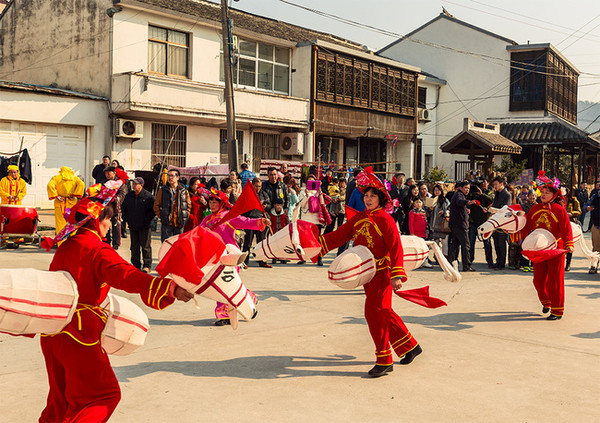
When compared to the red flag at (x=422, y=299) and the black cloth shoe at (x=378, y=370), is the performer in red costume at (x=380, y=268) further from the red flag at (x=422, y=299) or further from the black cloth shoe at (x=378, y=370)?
the red flag at (x=422, y=299)

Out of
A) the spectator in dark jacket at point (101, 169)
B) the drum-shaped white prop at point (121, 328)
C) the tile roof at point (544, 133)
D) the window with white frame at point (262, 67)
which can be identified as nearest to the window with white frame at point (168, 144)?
→ the window with white frame at point (262, 67)

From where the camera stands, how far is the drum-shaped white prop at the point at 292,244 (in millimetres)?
5543

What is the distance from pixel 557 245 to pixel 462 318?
153 centimetres

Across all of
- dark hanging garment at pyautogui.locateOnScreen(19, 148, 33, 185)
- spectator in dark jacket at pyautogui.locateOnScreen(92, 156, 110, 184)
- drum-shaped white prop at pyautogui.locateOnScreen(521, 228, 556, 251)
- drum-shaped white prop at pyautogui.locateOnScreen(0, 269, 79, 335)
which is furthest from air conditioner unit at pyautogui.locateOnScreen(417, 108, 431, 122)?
drum-shaped white prop at pyautogui.locateOnScreen(0, 269, 79, 335)

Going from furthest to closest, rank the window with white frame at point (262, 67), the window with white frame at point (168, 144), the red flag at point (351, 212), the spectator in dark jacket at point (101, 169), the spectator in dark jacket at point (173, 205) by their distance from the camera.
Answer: the window with white frame at point (262, 67), the window with white frame at point (168, 144), the spectator in dark jacket at point (101, 169), the spectator in dark jacket at point (173, 205), the red flag at point (351, 212)

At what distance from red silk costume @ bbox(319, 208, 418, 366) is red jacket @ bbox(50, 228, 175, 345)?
2563mm

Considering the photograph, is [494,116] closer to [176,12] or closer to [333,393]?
[176,12]

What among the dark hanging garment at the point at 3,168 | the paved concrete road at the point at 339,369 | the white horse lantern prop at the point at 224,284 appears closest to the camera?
the white horse lantern prop at the point at 224,284

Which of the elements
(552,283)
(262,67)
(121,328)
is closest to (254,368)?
(121,328)

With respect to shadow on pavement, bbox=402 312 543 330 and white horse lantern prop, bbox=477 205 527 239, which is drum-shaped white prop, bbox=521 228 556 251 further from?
shadow on pavement, bbox=402 312 543 330

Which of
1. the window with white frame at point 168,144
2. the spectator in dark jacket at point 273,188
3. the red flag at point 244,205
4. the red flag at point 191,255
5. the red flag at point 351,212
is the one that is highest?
the window with white frame at point 168,144

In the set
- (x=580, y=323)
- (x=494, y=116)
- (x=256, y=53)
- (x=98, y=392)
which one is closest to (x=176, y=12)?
(x=256, y=53)

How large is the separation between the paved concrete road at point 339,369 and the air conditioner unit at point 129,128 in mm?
12407

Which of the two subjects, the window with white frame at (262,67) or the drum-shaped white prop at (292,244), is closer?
the drum-shaped white prop at (292,244)
